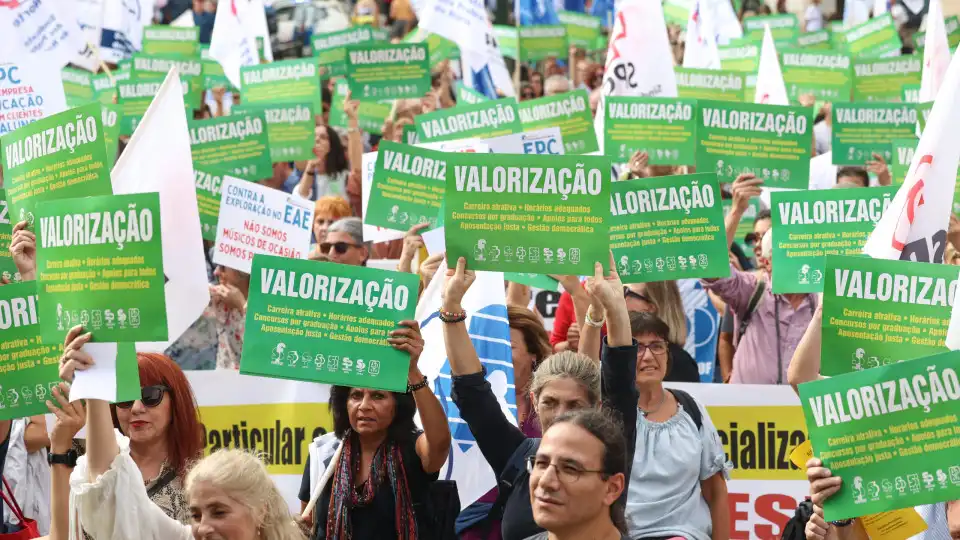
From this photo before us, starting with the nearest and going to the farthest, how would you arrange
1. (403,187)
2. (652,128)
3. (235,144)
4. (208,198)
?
1. (403,187)
2. (208,198)
3. (652,128)
4. (235,144)

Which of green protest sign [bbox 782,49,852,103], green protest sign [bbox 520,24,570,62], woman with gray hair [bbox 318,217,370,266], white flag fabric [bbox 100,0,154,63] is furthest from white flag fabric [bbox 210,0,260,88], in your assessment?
woman with gray hair [bbox 318,217,370,266]

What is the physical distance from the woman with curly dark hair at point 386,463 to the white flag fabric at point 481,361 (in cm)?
51

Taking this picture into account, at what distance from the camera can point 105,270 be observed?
4.68m

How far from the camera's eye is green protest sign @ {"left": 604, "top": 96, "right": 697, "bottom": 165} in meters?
9.36

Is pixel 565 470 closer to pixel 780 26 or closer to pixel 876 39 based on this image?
pixel 876 39

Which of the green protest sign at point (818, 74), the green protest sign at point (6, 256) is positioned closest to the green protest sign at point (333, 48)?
the green protest sign at point (818, 74)

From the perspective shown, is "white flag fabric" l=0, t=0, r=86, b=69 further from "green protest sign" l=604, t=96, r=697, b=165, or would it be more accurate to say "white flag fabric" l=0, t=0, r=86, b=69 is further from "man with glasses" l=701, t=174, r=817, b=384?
"man with glasses" l=701, t=174, r=817, b=384

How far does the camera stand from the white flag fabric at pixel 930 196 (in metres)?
5.59

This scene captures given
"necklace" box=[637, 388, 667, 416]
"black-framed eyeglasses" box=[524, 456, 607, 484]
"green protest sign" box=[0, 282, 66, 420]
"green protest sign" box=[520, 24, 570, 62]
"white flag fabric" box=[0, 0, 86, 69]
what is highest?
"white flag fabric" box=[0, 0, 86, 69]

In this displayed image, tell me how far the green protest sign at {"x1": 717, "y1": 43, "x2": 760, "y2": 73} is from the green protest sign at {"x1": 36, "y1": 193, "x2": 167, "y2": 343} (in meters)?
9.62

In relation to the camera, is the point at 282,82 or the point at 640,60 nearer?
the point at 640,60

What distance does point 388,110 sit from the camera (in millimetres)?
12234

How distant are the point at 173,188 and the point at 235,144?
163 inches

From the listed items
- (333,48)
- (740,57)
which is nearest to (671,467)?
(740,57)
